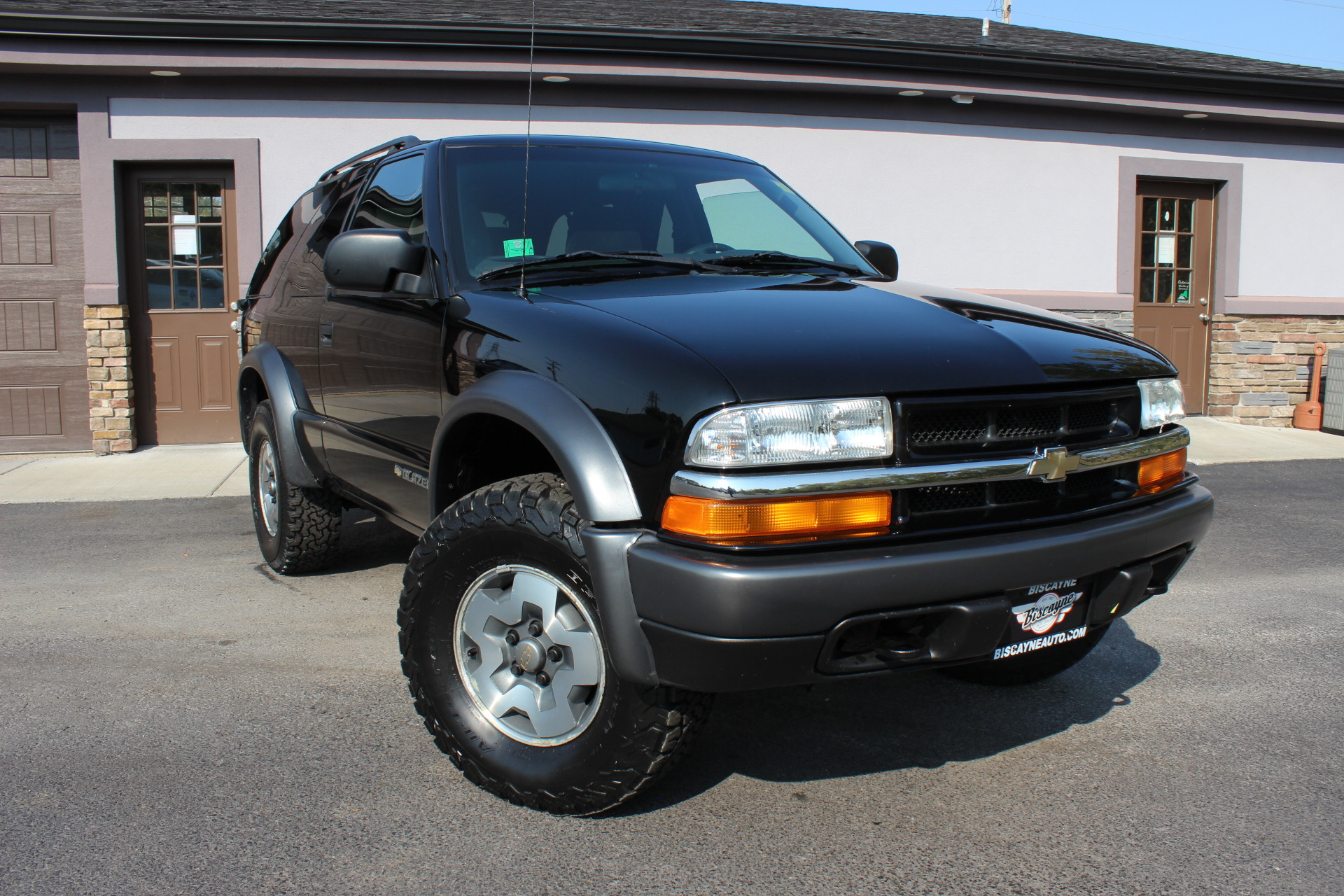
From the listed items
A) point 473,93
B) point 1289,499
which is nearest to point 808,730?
point 1289,499

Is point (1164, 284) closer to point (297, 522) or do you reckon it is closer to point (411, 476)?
point (297, 522)

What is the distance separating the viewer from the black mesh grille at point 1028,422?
7.91ft

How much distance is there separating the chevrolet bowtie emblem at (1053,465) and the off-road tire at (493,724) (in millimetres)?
941

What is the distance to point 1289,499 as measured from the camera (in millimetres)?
7086

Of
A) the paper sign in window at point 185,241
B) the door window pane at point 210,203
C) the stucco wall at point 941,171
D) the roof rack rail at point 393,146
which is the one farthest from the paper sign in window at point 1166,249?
the paper sign in window at point 185,241

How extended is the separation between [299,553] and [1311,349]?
433 inches

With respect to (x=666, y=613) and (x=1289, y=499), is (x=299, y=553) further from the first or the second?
(x=1289, y=499)

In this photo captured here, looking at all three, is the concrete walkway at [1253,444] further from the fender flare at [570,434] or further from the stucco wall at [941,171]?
the fender flare at [570,434]

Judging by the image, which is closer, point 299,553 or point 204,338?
point 299,553

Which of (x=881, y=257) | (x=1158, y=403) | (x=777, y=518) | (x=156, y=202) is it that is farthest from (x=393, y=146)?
(x=156, y=202)

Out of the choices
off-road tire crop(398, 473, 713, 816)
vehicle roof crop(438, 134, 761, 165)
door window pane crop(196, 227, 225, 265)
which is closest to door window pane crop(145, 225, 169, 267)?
door window pane crop(196, 227, 225, 265)

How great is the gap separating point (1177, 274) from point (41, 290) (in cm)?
1119

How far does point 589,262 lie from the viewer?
3.18m

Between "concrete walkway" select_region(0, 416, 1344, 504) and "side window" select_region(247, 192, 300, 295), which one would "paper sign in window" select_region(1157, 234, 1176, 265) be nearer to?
"concrete walkway" select_region(0, 416, 1344, 504)
